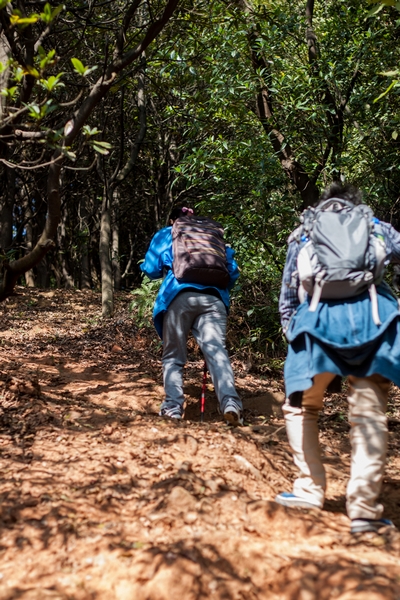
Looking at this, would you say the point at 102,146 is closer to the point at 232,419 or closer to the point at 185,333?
the point at 185,333

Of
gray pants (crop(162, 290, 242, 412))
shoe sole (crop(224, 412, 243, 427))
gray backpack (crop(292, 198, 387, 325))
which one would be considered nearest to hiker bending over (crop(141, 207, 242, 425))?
gray pants (crop(162, 290, 242, 412))

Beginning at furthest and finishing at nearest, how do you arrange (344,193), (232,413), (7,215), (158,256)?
(7,215) → (158,256) → (232,413) → (344,193)

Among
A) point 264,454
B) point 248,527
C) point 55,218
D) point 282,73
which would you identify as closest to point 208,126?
point 282,73

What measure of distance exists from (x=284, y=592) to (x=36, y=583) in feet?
3.32

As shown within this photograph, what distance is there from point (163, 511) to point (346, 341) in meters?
1.25

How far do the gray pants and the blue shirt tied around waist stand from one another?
2.14 metres

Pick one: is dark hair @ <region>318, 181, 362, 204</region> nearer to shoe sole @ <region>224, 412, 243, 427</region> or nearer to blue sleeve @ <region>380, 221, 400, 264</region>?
blue sleeve @ <region>380, 221, 400, 264</region>

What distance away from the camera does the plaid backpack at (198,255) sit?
5297mm

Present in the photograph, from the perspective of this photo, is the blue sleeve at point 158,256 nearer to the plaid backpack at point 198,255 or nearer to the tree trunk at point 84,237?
the plaid backpack at point 198,255

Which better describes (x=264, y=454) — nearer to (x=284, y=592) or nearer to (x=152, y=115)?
(x=284, y=592)

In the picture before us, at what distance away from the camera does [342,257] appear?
298 cm

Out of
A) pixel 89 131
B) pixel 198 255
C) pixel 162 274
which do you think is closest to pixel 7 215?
pixel 162 274

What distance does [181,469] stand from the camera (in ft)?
11.5

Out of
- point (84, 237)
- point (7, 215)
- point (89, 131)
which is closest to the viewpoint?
point (89, 131)
